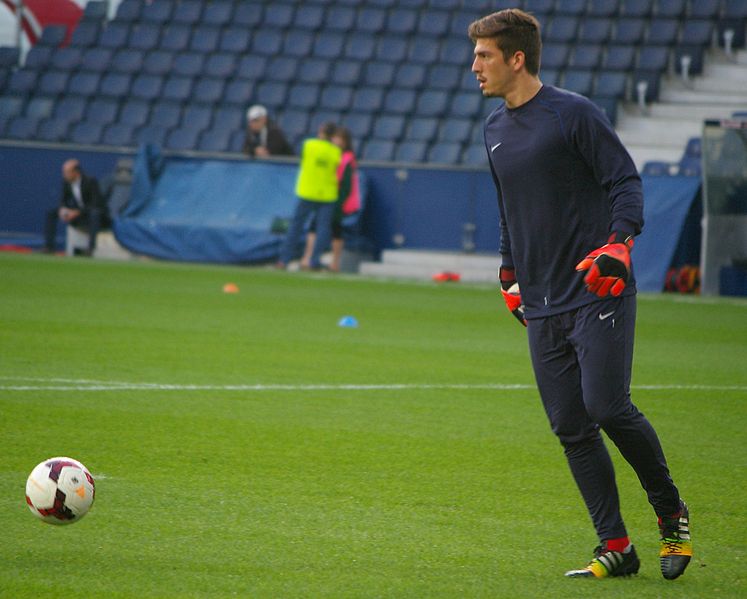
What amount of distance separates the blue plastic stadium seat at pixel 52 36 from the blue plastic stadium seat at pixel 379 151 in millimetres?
8712

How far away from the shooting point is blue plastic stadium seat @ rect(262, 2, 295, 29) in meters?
28.8

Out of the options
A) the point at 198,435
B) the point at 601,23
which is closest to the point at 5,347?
the point at 198,435

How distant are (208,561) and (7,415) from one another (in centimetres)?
339

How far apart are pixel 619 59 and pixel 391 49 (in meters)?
4.68

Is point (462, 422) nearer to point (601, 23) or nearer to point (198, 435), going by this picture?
point (198, 435)

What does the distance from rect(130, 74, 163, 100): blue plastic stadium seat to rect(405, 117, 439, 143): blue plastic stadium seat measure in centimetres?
582

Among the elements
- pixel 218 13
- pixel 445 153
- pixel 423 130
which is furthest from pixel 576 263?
pixel 218 13

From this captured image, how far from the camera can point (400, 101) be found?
26219mm

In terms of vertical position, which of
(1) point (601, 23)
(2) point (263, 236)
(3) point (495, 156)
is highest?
(1) point (601, 23)

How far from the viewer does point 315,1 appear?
2903 centimetres

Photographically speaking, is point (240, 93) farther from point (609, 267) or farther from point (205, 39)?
point (609, 267)

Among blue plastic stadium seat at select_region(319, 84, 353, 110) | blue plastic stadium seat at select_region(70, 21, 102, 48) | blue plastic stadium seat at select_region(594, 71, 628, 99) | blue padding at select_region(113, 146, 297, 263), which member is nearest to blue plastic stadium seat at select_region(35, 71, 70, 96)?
blue plastic stadium seat at select_region(70, 21, 102, 48)

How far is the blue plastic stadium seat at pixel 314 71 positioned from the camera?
89.4 ft

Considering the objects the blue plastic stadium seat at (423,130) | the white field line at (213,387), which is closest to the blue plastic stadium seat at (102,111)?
the blue plastic stadium seat at (423,130)
